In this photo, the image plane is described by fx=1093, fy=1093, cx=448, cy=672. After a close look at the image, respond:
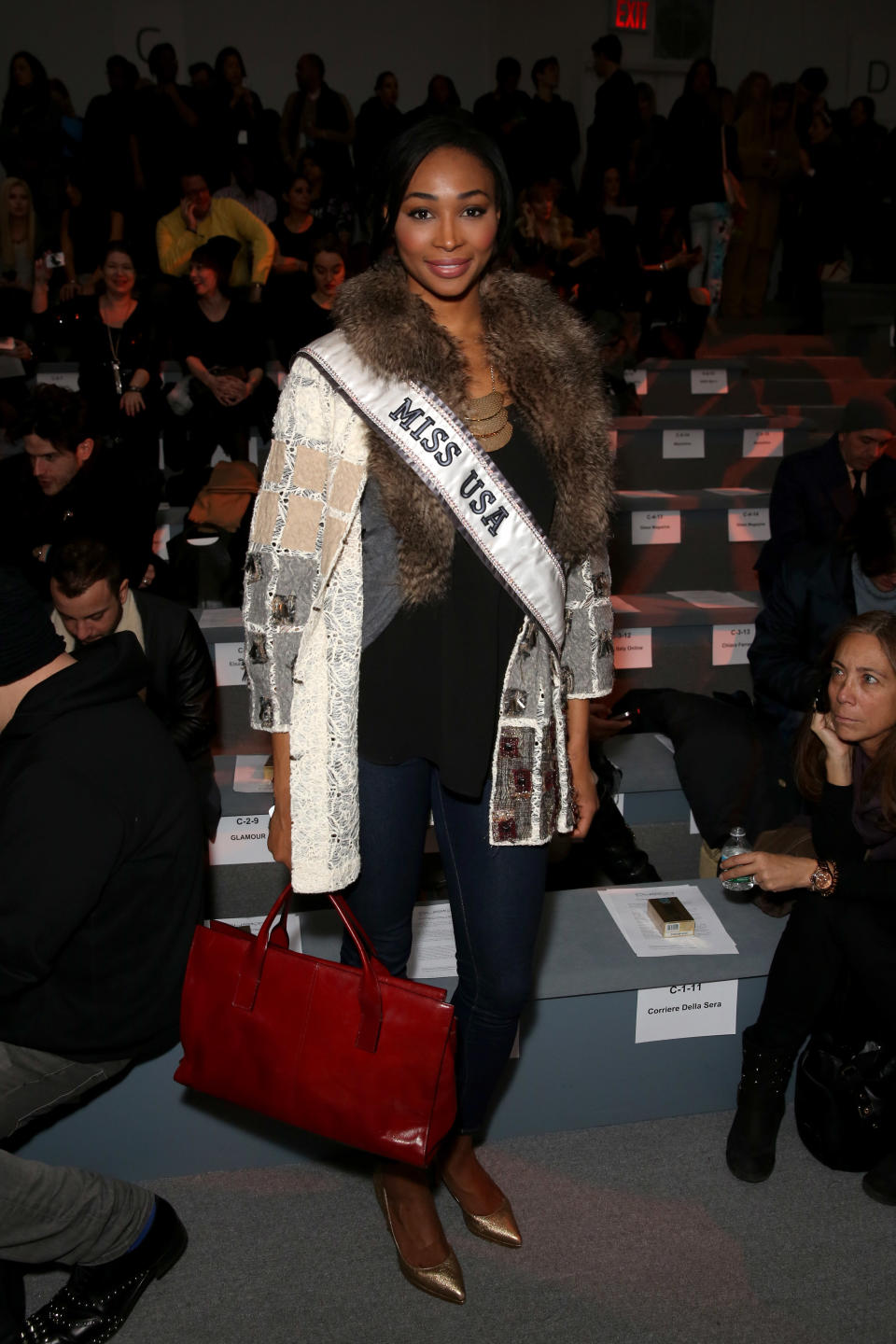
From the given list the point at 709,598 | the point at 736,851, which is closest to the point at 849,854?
the point at 736,851

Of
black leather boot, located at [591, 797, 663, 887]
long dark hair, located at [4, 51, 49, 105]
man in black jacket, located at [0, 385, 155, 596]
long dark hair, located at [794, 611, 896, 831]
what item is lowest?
black leather boot, located at [591, 797, 663, 887]

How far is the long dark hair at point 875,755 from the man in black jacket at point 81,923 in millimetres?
1153

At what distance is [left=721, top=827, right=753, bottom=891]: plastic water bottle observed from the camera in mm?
2021

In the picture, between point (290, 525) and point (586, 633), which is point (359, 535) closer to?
point (290, 525)

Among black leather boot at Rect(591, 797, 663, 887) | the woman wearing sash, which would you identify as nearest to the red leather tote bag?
the woman wearing sash

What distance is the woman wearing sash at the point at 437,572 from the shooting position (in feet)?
4.09

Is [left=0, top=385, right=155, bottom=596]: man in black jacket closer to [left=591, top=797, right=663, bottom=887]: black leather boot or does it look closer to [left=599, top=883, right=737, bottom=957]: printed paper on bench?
[left=591, top=797, right=663, bottom=887]: black leather boot

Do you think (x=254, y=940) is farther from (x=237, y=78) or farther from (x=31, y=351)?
(x=237, y=78)

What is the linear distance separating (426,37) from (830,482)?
631cm

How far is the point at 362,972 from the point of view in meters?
1.35

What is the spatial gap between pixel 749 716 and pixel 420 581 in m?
1.69

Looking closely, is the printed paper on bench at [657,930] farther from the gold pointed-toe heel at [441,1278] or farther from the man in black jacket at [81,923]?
the man in black jacket at [81,923]

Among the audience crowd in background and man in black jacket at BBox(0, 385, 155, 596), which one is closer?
man in black jacket at BBox(0, 385, 155, 596)

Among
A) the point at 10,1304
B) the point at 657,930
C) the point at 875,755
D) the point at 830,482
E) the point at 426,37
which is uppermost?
the point at 426,37
